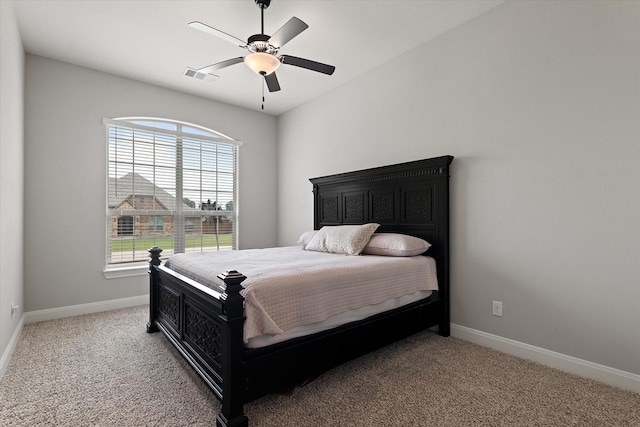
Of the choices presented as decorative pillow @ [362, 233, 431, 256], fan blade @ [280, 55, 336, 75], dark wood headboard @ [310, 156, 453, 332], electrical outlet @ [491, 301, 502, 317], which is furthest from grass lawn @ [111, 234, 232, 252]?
electrical outlet @ [491, 301, 502, 317]

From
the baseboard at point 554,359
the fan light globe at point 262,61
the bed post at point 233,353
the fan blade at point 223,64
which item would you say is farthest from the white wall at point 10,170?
the baseboard at point 554,359

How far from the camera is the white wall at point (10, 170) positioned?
2.21 meters

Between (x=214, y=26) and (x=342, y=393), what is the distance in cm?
317

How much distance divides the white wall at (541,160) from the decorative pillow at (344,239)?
827mm

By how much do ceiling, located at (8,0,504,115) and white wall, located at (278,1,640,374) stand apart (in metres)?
0.39

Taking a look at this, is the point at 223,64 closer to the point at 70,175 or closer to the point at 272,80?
the point at 272,80

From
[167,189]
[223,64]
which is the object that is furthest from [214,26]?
[167,189]

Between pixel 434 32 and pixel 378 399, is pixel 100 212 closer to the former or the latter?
pixel 378 399

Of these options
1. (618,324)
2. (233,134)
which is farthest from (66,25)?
(618,324)

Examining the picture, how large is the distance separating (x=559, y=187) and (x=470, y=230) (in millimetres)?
739

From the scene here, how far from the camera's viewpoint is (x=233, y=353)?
158 centimetres

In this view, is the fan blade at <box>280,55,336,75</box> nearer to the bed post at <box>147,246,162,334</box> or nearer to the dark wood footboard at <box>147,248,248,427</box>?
the dark wood footboard at <box>147,248,248,427</box>

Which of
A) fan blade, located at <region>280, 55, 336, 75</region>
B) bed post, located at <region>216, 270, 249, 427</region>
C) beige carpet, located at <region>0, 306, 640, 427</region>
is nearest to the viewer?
bed post, located at <region>216, 270, 249, 427</region>

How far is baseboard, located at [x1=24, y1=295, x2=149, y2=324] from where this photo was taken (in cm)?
327
